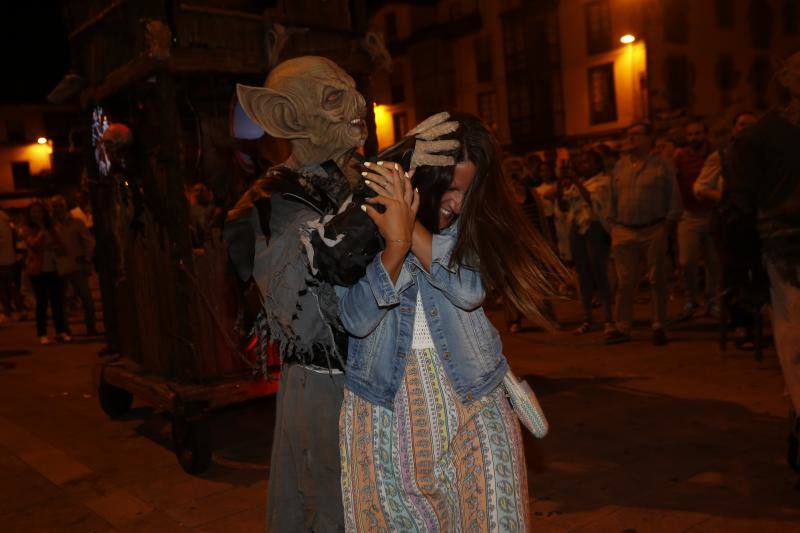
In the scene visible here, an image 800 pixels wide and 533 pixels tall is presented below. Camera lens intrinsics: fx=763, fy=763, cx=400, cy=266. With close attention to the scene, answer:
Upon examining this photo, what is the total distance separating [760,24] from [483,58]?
11.8m

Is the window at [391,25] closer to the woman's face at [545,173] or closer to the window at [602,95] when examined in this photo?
the window at [602,95]

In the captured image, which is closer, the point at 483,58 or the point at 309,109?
the point at 309,109

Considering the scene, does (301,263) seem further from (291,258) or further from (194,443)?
(194,443)

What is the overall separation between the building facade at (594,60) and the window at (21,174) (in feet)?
92.9

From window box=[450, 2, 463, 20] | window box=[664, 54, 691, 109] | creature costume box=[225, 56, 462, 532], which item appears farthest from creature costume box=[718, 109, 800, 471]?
window box=[450, 2, 463, 20]

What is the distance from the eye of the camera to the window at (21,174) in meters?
49.6

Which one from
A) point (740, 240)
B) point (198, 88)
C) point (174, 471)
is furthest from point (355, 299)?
point (198, 88)

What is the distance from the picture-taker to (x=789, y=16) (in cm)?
3042

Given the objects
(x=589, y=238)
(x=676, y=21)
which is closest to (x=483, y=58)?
(x=676, y=21)

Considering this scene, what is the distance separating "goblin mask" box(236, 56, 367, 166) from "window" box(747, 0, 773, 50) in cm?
3299

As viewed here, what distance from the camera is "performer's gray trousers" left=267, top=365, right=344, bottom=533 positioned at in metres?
2.33

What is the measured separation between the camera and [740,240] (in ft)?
13.0

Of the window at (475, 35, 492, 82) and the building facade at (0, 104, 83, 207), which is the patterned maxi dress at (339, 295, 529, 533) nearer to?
the window at (475, 35, 492, 82)

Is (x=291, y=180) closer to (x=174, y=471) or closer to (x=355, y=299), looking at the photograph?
(x=355, y=299)
